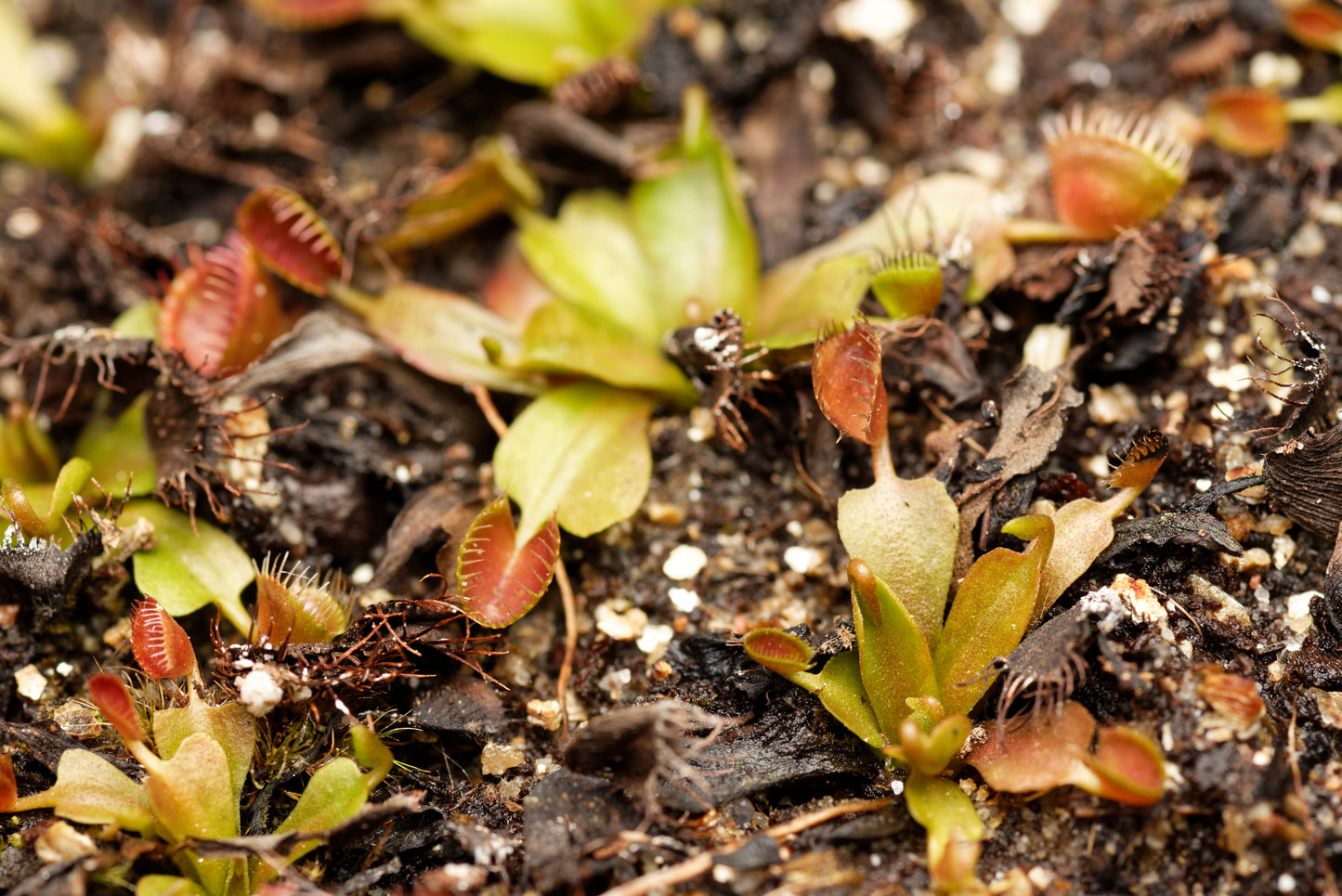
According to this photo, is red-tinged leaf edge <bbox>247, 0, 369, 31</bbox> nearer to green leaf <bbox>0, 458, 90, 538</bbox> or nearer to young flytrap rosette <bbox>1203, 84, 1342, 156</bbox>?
green leaf <bbox>0, 458, 90, 538</bbox>

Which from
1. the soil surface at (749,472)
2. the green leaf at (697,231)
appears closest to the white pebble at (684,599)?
the soil surface at (749,472)

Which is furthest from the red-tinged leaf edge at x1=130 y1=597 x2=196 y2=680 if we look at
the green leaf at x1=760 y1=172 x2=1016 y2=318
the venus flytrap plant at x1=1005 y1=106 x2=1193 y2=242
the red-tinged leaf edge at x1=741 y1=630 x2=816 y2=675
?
the venus flytrap plant at x1=1005 y1=106 x2=1193 y2=242

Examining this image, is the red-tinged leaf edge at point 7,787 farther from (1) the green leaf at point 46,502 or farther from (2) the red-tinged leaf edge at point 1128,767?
(2) the red-tinged leaf edge at point 1128,767

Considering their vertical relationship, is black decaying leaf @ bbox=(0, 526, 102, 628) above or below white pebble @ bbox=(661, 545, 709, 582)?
above

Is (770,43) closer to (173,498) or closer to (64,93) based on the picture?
(173,498)

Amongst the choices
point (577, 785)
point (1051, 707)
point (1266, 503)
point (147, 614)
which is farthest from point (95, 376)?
point (1266, 503)

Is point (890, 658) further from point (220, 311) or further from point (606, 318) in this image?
point (220, 311)
